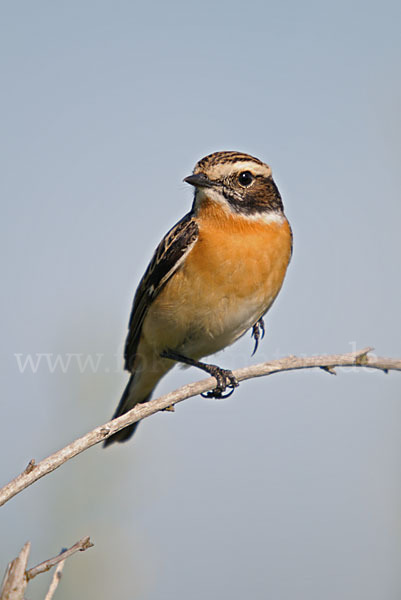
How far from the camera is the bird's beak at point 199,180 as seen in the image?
556 centimetres

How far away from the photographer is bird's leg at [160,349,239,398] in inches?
212

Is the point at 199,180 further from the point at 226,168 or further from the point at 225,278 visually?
the point at 225,278

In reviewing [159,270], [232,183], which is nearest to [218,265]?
[159,270]

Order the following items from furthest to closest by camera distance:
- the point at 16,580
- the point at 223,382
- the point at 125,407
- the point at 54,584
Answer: the point at 125,407 → the point at 223,382 → the point at 54,584 → the point at 16,580

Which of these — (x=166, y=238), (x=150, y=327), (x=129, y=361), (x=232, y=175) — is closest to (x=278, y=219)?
(x=232, y=175)

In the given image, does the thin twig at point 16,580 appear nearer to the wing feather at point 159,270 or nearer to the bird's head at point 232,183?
the wing feather at point 159,270

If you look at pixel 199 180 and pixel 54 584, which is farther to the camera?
pixel 199 180

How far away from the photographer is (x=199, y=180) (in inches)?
220

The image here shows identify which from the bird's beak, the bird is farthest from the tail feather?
the bird's beak

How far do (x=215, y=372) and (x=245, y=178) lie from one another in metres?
1.65

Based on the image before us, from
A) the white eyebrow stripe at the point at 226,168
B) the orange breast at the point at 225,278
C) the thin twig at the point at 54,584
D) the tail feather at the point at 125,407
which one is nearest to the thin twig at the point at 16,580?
the thin twig at the point at 54,584

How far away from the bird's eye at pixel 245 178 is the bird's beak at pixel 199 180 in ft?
0.97

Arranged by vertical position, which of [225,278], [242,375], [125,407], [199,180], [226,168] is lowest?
[242,375]

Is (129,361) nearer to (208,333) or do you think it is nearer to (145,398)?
(145,398)
